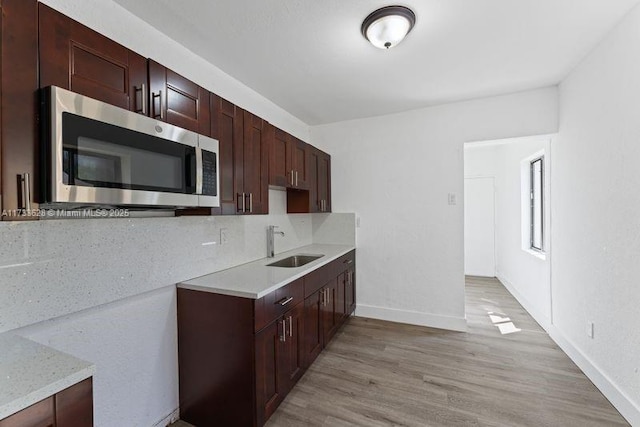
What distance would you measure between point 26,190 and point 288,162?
6.31ft

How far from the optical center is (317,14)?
1677 millimetres

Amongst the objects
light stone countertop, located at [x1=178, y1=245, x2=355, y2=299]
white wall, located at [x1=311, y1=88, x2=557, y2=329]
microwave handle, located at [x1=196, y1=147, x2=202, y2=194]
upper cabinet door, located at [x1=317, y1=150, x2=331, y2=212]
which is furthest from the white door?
microwave handle, located at [x1=196, y1=147, x2=202, y2=194]

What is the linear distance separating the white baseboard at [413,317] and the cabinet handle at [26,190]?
3338 millimetres

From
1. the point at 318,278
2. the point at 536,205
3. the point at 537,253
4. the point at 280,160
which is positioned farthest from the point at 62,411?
the point at 536,205

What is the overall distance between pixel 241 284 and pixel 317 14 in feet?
5.77

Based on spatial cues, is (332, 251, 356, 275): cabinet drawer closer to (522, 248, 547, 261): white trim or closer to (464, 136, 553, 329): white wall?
(464, 136, 553, 329): white wall

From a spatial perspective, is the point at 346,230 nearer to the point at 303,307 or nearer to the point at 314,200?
the point at 314,200

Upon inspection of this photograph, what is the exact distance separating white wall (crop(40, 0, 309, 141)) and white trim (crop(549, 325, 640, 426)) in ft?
11.8

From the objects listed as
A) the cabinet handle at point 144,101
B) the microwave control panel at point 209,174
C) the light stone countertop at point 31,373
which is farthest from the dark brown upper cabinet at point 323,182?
the light stone countertop at point 31,373

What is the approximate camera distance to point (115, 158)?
116cm

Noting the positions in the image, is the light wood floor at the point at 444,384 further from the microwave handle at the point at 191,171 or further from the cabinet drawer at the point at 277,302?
the microwave handle at the point at 191,171

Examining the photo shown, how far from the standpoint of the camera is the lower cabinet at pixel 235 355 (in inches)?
64.9

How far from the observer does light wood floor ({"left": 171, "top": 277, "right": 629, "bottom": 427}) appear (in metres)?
1.85

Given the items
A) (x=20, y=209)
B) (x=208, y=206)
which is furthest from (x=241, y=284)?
(x=20, y=209)
